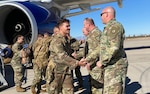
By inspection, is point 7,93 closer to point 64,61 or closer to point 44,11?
point 64,61

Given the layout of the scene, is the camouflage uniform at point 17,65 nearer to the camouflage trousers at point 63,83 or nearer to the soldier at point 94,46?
the soldier at point 94,46

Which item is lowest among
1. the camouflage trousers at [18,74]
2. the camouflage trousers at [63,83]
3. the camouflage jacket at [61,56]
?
the camouflage trousers at [18,74]

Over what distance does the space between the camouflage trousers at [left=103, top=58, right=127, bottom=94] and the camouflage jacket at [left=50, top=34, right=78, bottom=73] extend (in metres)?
0.62

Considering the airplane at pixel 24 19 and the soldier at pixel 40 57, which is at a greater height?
the airplane at pixel 24 19

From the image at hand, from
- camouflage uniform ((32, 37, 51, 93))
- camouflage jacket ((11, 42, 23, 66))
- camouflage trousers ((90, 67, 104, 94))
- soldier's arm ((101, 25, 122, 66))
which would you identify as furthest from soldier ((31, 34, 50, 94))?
soldier's arm ((101, 25, 122, 66))

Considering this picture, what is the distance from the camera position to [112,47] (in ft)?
13.1

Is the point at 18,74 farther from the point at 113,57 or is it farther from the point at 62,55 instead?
the point at 113,57

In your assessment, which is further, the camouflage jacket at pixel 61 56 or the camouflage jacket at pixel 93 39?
the camouflage jacket at pixel 93 39

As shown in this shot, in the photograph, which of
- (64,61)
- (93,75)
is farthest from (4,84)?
(64,61)

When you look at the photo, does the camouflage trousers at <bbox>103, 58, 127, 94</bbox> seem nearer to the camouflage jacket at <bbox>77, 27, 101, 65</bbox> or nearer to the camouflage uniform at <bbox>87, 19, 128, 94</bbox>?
the camouflage uniform at <bbox>87, 19, 128, 94</bbox>

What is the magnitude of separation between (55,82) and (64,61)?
0.42 metres

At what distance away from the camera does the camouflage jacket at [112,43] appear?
4008 mm

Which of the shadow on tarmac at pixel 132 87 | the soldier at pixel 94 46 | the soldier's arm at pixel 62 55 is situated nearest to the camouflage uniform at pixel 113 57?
the soldier's arm at pixel 62 55

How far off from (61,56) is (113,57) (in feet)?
2.84
